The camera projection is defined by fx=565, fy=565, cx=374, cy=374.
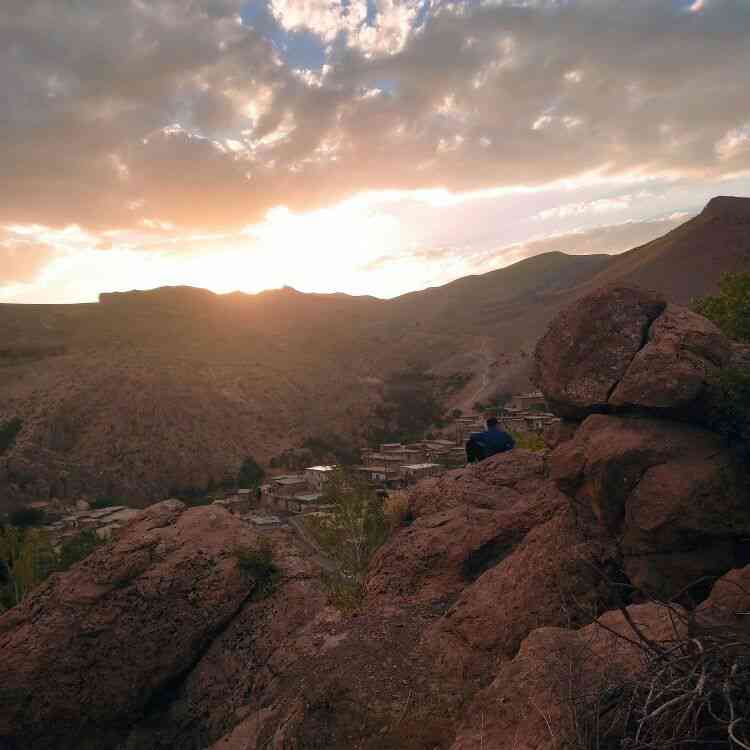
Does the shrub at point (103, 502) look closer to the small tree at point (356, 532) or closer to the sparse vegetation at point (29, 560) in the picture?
the sparse vegetation at point (29, 560)

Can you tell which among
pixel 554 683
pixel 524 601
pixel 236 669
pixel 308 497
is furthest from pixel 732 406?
pixel 308 497

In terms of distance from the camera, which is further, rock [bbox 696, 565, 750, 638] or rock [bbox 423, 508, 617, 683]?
rock [bbox 423, 508, 617, 683]

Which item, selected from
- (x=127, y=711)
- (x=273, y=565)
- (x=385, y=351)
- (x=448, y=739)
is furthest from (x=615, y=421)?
(x=385, y=351)

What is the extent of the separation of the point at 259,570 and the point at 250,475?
36228 millimetres

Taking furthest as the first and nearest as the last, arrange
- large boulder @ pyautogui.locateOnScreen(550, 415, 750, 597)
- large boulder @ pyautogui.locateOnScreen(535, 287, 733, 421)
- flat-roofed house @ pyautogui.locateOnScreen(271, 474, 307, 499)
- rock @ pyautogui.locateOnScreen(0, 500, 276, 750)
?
flat-roofed house @ pyautogui.locateOnScreen(271, 474, 307, 499) < rock @ pyautogui.locateOnScreen(0, 500, 276, 750) < large boulder @ pyautogui.locateOnScreen(535, 287, 733, 421) < large boulder @ pyautogui.locateOnScreen(550, 415, 750, 597)

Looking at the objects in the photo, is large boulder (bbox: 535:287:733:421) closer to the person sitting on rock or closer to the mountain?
the person sitting on rock

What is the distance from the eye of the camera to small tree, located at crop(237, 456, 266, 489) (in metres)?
46.3

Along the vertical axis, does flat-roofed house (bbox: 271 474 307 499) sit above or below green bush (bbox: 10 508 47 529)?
below

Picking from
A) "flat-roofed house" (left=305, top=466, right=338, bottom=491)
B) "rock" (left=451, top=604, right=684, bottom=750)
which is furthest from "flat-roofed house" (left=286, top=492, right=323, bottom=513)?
"rock" (left=451, top=604, right=684, bottom=750)

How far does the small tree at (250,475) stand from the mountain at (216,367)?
5.33ft

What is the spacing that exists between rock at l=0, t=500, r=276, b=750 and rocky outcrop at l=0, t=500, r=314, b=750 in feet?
0.06

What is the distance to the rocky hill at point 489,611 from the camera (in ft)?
14.3

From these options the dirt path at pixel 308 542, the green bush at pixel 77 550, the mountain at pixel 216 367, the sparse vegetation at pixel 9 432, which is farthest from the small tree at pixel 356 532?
the sparse vegetation at pixel 9 432

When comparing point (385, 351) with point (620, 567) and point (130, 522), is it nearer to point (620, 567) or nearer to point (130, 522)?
point (130, 522)
